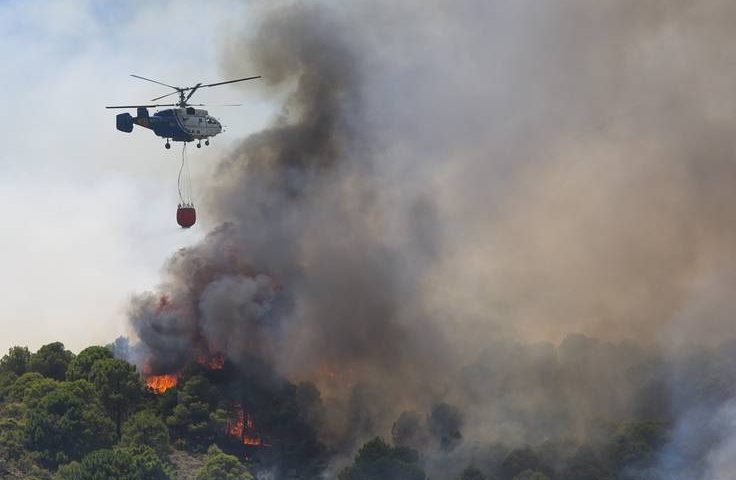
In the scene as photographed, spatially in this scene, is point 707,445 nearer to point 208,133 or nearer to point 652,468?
point 652,468

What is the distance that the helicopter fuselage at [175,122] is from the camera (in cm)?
18288

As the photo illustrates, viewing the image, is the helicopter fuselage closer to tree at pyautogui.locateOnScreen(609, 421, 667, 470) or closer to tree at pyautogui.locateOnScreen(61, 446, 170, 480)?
tree at pyautogui.locateOnScreen(61, 446, 170, 480)

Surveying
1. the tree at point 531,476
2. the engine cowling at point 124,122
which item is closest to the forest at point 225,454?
the tree at point 531,476

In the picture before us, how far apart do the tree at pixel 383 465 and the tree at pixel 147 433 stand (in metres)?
24.9

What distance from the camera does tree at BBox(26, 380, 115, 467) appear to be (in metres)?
188

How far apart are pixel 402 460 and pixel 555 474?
1913 cm

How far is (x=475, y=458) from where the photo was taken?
192375 mm

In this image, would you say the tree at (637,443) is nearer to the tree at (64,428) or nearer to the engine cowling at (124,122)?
the tree at (64,428)

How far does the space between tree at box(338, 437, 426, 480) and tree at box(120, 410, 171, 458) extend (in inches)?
979

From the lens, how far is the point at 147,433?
19500cm

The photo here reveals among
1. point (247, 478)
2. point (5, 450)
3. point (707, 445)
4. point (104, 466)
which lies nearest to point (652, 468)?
point (707, 445)

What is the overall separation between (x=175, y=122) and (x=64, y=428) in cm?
4170

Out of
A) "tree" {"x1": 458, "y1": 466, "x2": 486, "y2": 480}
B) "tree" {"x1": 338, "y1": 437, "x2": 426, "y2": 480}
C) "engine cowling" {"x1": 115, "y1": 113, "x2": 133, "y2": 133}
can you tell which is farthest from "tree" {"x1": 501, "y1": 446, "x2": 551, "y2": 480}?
"engine cowling" {"x1": 115, "y1": 113, "x2": 133, "y2": 133}

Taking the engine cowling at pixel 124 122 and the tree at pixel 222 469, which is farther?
the tree at pixel 222 469
